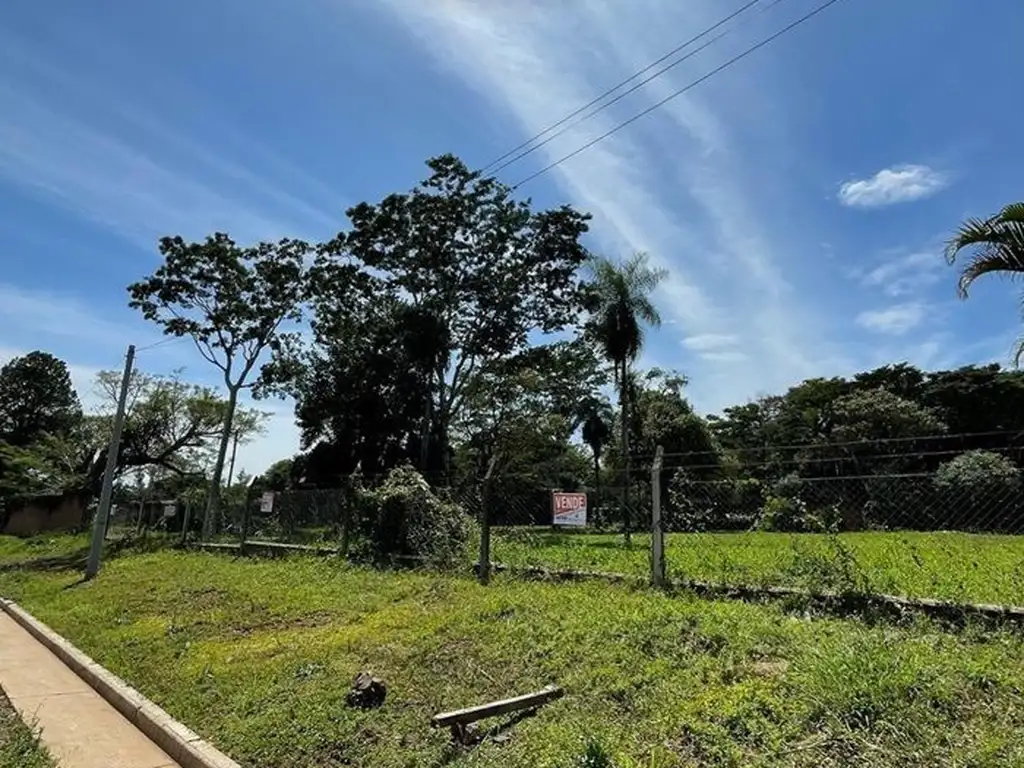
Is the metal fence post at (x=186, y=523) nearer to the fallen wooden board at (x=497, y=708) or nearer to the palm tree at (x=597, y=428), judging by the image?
the fallen wooden board at (x=497, y=708)

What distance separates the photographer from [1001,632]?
4297 mm

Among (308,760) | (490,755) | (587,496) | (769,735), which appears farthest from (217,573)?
(769,735)

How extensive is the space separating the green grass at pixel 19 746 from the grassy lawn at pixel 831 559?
199 inches

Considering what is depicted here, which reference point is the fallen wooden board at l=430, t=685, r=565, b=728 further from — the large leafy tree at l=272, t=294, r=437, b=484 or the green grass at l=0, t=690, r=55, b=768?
the large leafy tree at l=272, t=294, r=437, b=484

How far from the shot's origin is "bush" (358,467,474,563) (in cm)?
1027

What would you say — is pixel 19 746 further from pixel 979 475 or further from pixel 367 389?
pixel 367 389

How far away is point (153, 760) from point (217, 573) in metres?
7.83

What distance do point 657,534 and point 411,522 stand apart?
4.98 meters

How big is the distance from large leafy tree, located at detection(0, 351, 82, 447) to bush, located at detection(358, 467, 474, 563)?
51.0 meters

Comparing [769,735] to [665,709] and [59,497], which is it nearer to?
[665,709]

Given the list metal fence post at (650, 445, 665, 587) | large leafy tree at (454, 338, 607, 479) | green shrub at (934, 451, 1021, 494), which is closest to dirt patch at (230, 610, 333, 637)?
metal fence post at (650, 445, 665, 587)

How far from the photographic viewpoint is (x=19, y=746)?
4.75 m

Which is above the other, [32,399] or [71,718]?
[32,399]

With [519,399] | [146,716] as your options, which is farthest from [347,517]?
[519,399]
